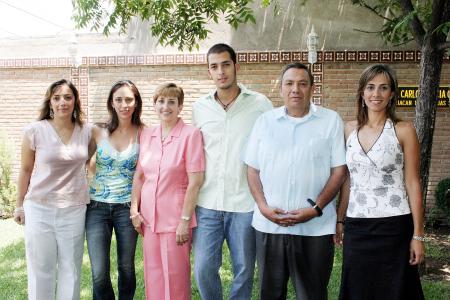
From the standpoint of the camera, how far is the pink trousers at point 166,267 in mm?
3514

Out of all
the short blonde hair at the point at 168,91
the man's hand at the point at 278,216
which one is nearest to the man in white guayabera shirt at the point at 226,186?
the short blonde hair at the point at 168,91

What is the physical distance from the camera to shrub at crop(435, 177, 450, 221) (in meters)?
8.34

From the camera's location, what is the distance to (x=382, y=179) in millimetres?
3100

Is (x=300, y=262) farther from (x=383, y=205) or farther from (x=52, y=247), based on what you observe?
(x=52, y=247)

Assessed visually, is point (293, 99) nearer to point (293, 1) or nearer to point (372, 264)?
point (372, 264)

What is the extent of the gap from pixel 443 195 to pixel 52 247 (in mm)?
7035

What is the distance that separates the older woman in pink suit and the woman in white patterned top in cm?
114

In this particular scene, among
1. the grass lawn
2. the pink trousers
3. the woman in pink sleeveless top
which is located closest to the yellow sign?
the grass lawn

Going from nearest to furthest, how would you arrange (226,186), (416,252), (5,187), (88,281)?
(416,252), (226,186), (88,281), (5,187)

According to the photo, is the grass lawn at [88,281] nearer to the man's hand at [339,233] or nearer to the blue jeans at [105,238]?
the blue jeans at [105,238]

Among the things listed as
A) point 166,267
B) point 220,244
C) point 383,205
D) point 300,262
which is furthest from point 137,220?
point 383,205

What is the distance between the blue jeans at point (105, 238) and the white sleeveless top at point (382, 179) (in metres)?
1.78

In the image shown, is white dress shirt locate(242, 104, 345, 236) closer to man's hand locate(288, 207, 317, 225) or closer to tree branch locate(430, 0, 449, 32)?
man's hand locate(288, 207, 317, 225)

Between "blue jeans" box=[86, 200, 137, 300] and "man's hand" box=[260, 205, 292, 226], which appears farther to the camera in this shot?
"blue jeans" box=[86, 200, 137, 300]
